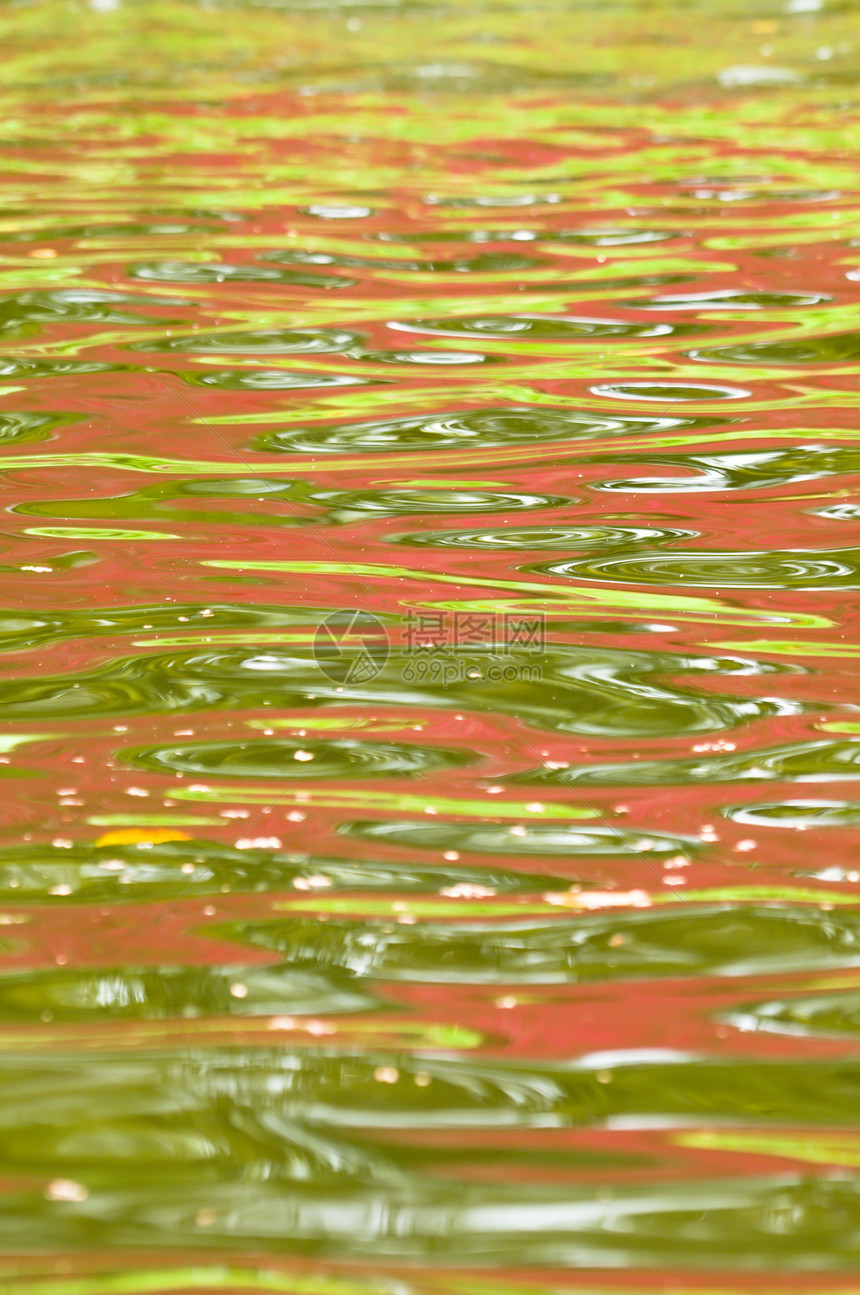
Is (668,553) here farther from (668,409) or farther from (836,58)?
(836,58)

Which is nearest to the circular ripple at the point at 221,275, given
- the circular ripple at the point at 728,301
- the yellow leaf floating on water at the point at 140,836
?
the circular ripple at the point at 728,301

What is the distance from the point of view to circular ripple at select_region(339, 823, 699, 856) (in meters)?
1.65

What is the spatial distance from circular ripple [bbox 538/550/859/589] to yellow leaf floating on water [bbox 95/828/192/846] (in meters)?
0.91

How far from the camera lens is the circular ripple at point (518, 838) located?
165 cm

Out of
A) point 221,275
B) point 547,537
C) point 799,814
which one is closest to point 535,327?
point 221,275

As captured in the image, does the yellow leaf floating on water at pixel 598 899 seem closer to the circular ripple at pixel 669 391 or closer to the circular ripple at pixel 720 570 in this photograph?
the circular ripple at pixel 720 570

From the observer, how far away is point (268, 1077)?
1322 millimetres

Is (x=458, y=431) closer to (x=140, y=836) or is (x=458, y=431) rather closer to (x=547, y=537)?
(x=547, y=537)

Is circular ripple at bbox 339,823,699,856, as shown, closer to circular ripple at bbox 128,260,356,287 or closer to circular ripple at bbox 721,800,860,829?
circular ripple at bbox 721,800,860,829

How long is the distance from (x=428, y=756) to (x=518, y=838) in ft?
0.73

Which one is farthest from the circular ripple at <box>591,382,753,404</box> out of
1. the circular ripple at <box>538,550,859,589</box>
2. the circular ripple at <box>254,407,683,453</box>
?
the circular ripple at <box>538,550,859,589</box>

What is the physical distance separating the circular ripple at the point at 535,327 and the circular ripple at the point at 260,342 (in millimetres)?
180

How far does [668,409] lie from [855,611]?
0.95 m

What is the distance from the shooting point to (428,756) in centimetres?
185
